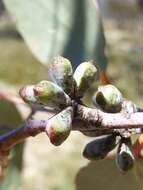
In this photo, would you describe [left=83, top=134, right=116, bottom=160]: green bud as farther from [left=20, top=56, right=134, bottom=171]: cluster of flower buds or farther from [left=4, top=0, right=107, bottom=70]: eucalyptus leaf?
[left=4, top=0, right=107, bottom=70]: eucalyptus leaf

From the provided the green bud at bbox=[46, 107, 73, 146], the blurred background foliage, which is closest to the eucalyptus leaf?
the blurred background foliage

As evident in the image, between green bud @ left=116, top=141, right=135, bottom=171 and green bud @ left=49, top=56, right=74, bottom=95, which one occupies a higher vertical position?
green bud @ left=49, top=56, right=74, bottom=95

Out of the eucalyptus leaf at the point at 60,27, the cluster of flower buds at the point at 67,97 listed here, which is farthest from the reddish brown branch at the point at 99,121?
the eucalyptus leaf at the point at 60,27

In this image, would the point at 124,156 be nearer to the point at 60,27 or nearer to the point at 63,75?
the point at 63,75

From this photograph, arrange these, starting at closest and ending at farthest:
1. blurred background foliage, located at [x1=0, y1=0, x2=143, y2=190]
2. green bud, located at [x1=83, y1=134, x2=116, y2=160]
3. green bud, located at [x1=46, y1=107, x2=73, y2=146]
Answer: green bud, located at [x1=46, y1=107, x2=73, y2=146] → green bud, located at [x1=83, y1=134, x2=116, y2=160] → blurred background foliage, located at [x1=0, y1=0, x2=143, y2=190]

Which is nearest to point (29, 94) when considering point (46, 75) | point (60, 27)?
point (60, 27)

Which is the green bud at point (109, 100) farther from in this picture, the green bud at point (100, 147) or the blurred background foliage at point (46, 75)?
the blurred background foliage at point (46, 75)
